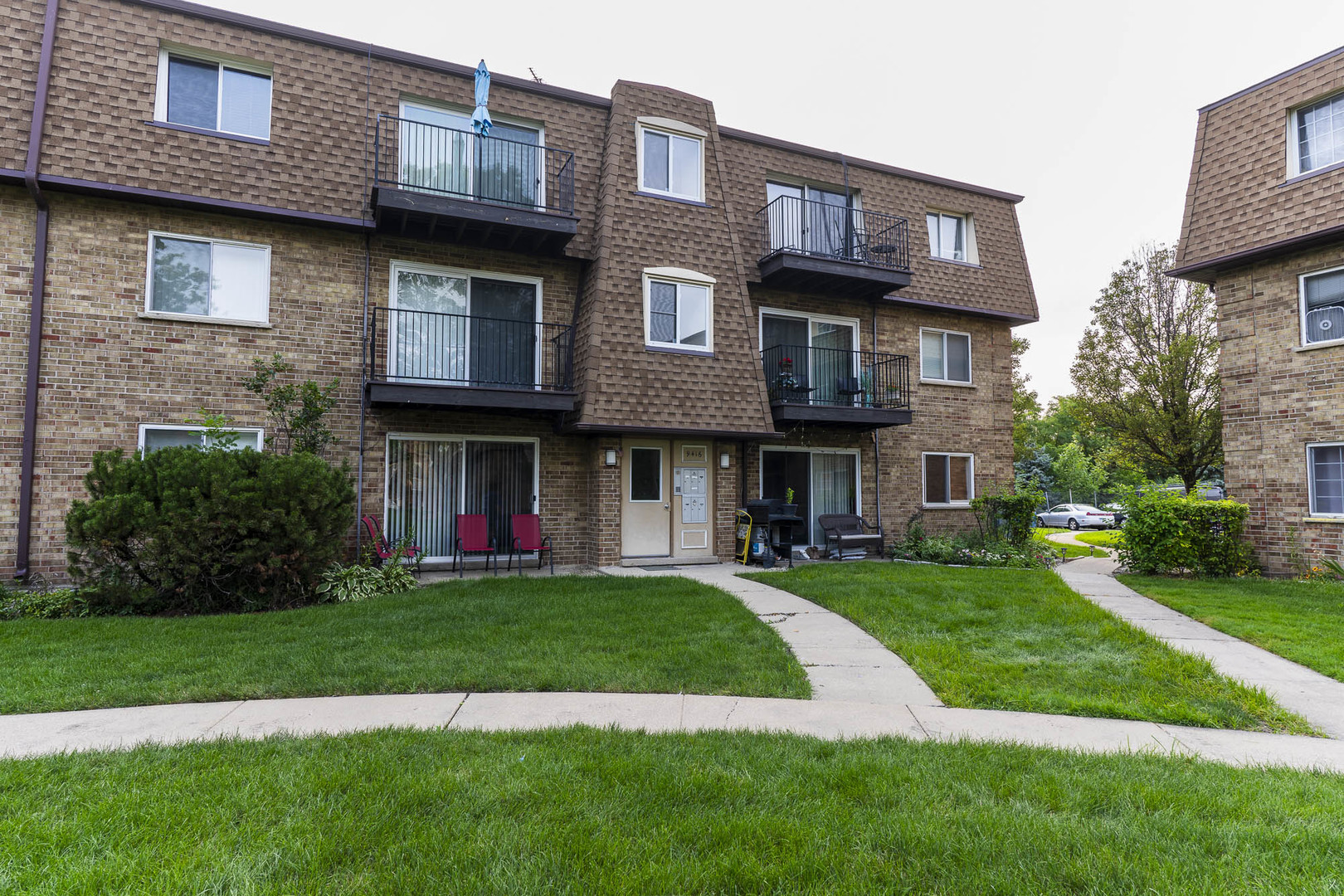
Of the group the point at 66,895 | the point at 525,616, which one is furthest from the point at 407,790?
the point at 525,616

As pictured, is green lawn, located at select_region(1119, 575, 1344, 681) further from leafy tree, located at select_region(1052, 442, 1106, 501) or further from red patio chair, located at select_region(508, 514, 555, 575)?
leafy tree, located at select_region(1052, 442, 1106, 501)

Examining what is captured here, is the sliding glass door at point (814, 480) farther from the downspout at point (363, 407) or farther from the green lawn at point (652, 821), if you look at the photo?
the green lawn at point (652, 821)

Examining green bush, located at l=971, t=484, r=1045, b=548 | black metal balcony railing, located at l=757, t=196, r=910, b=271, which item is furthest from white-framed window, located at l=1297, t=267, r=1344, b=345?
black metal balcony railing, located at l=757, t=196, r=910, b=271

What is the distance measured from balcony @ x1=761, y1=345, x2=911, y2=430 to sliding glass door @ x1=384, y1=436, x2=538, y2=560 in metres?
4.82

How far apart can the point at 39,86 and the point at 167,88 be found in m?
1.43

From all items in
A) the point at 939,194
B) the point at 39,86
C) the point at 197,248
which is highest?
the point at 939,194

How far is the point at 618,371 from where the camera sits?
1148cm

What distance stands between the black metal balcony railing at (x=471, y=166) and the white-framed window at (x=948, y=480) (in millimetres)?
9317

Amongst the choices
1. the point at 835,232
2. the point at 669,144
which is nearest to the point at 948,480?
the point at 835,232

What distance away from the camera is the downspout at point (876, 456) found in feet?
47.8

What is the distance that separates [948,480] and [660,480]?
22.8 feet

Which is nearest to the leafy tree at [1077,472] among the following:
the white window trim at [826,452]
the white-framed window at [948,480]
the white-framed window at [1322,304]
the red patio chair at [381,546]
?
the white-framed window at [948,480]

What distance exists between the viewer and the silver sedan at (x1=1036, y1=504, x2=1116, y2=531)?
3078 centimetres

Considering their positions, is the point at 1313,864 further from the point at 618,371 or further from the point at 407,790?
the point at 618,371
